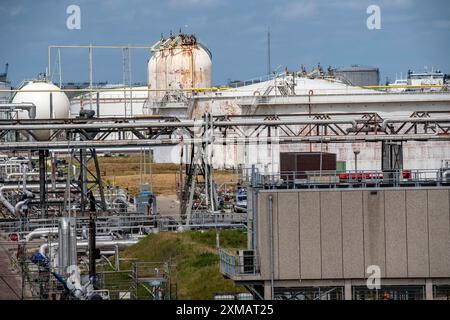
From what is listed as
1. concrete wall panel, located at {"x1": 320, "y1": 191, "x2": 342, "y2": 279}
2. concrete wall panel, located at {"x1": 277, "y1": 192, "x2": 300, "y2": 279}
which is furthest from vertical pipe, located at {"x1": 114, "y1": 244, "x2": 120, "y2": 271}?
concrete wall panel, located at {"x1": 320, "y1": 191, "x2": 342, "y2": 279}

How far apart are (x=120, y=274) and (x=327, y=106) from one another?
90.4 ft

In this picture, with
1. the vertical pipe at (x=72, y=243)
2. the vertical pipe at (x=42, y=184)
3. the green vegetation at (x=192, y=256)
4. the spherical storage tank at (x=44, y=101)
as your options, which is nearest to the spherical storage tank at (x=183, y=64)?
the spherical storage tank at (x=44, y=101)

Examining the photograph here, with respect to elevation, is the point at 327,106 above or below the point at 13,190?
above

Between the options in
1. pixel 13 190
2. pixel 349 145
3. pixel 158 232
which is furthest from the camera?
pixel 349 145

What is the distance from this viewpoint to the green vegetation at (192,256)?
25.2m

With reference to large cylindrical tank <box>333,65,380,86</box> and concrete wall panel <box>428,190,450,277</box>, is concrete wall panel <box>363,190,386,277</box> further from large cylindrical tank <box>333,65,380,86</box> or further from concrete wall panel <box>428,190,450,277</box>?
large cylindrical tank <box>333,65,380,86</box>

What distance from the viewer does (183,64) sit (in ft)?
241

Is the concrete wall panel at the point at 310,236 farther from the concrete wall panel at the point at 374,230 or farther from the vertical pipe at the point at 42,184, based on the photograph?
the vertical pipe at the point at 42,184

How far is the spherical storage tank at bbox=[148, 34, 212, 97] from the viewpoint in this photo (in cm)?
7325

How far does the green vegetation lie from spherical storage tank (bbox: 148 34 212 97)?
41.2 m

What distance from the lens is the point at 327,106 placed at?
54250mm

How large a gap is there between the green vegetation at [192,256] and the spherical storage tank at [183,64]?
41.2 m

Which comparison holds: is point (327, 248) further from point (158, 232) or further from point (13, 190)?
point (13, 190)
